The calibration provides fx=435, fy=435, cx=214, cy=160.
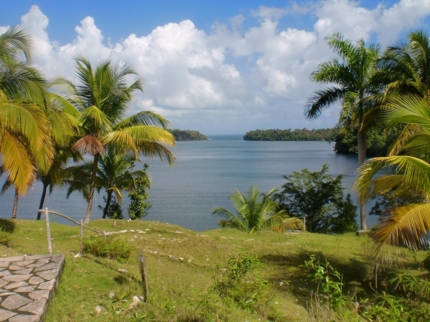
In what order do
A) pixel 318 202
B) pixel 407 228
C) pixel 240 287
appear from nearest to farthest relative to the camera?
pixel 240 287 < pixel 407 228 < pixel 318 202

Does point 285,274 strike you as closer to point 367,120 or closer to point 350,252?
point 350,252

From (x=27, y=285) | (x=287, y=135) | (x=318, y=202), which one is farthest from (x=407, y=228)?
(x=287, y=135)

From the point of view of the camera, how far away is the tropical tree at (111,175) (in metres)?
18.0

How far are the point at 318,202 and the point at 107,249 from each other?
555 inches

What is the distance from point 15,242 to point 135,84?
7.66 metres

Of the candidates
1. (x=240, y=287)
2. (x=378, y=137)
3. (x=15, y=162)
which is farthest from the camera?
(x=378, y=137)

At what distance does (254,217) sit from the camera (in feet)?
56.3

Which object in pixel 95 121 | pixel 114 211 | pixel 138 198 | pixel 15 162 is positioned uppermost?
pixel 95 121

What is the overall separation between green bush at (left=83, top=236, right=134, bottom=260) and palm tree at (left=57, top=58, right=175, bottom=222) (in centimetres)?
641

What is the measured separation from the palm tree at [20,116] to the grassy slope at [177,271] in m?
1.70

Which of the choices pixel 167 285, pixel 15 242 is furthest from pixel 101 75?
pixel 167 285

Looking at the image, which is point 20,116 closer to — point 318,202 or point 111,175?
point 111,175

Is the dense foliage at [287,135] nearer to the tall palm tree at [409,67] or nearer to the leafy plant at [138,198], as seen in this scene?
the leafy plant at [138,198]

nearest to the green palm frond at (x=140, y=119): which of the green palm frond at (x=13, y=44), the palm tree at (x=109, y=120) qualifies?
the palm tree at (x=109, y=120)
